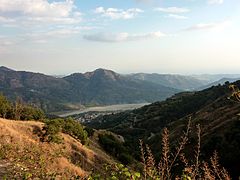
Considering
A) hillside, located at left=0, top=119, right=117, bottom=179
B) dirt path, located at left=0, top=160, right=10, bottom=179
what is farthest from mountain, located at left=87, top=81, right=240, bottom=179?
dirt path, located at left=0, top=160, right=10, bottom=179

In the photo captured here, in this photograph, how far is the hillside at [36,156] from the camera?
1198cm

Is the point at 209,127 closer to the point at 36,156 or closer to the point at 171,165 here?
the point at 36,156

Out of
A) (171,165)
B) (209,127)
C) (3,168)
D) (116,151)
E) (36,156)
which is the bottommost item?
(116,151)

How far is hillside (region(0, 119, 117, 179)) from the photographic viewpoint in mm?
11984

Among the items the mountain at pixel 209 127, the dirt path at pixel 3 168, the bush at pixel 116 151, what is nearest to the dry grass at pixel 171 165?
the mountain at pixel 209 127

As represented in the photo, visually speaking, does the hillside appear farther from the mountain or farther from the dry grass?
the mountain

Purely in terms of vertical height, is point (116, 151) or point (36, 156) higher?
point (36, 156)

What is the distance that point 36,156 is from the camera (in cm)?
1748

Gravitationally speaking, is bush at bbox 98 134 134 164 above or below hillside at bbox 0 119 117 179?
below

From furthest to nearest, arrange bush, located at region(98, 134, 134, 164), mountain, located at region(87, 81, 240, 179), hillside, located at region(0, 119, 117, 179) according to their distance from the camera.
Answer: bush, located at region(98, 134, 134, 164) < mountain, located at region(87, 81, 240, 179) < hillside, located at region(0, 119, 117, 179)

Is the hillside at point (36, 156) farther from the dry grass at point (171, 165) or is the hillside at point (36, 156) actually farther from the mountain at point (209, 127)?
the mountain at point (209, 127)

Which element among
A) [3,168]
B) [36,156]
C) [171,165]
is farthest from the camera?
[36,156]

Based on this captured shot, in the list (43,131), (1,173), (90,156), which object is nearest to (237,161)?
(90,156)

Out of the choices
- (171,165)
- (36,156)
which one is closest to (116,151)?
(36,156)
